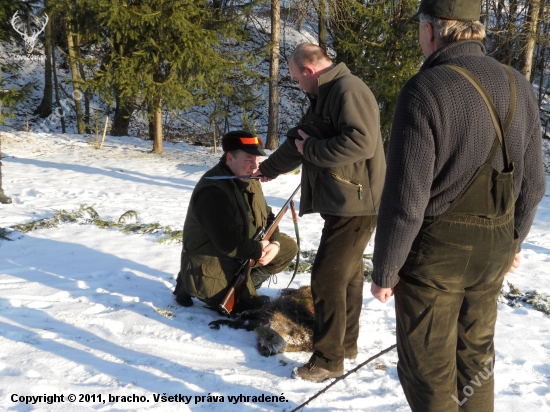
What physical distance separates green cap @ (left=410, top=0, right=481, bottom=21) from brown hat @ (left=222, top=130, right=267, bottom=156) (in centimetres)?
210

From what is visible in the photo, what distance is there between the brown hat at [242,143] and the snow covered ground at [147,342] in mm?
1361

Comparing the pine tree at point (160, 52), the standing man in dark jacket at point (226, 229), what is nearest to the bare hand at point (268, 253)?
the standing man in dark jacket at point (226, 229)

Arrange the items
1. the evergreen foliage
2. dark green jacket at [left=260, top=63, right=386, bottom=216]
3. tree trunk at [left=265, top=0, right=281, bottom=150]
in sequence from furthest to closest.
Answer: tree trunk at [left=265, top=0, right=281, bottom=150] → the evergreen foliage → dark green jacket at [left=260, top=63, right=386, bottom=216]

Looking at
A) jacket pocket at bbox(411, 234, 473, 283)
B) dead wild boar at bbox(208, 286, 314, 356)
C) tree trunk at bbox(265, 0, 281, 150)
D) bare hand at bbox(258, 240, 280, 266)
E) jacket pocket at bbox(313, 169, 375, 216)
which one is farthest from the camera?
tree trunk at bbox(265, 0, 281, 150)

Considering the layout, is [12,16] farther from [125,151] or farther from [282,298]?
[282,298]

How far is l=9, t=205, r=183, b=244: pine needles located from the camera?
20.7 ft

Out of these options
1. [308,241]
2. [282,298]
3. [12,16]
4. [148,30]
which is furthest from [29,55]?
[282,298]

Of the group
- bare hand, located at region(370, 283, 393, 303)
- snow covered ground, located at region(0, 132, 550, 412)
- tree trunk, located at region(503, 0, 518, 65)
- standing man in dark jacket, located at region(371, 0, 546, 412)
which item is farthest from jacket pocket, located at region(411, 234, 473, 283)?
tree trunk, located at region(503, 0, 518, 65)

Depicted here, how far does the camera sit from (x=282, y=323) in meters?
3.80

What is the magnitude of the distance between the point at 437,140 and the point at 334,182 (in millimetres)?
1223

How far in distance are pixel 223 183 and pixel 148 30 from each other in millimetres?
11928

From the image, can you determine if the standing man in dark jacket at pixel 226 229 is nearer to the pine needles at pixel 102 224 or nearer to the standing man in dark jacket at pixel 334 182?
the standing man in dark jacket at pixel 334 182

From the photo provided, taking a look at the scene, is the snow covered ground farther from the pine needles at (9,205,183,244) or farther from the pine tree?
the pine tree

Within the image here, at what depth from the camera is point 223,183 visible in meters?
4.07
